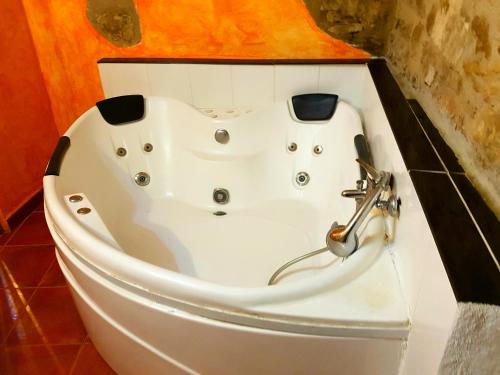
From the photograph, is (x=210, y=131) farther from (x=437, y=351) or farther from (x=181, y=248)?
(x=437, y=351)

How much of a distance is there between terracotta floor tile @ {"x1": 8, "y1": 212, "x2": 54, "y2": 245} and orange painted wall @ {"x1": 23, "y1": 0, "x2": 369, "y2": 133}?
0.84 m

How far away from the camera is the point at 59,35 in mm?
2109

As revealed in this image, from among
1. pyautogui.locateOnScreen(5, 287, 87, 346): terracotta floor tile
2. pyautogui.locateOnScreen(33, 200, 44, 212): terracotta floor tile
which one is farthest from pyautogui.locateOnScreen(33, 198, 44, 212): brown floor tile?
pyautogui.locateOnScreen(5, 287, 87, 346): terracotta floor tile

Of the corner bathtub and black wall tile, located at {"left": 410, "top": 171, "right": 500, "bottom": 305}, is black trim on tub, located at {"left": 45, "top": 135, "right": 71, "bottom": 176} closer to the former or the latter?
the corner bathtub

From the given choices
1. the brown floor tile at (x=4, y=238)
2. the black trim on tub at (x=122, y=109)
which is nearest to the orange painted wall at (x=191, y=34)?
the black trim on tub at (x=122, y=109)

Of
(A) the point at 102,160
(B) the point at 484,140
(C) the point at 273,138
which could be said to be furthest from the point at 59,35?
(B) the point at 484,140

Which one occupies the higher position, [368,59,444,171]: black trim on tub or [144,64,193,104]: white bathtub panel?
[368,59,444,171]: black trim on tub

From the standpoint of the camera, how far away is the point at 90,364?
1517 millimetres

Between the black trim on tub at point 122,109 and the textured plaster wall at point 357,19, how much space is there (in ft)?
3.10

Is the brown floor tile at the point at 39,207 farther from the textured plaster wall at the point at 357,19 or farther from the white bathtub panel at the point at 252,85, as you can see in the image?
the textured plaster wall at the point at 357,19

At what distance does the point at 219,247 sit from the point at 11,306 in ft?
3.11

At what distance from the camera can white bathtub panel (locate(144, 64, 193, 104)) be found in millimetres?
2043

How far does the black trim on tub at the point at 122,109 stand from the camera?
1.97 m

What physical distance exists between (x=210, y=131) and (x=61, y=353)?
1.16 m
